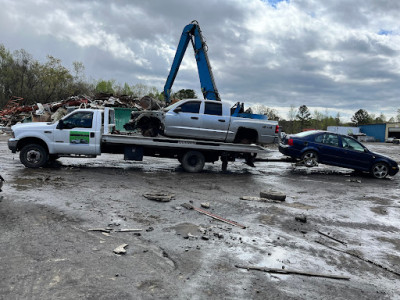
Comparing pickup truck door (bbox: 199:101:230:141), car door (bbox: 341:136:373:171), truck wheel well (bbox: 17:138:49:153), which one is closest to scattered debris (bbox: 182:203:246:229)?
pickup truck door (bbox: 199:101:230:141)

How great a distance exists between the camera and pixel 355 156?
12070mm

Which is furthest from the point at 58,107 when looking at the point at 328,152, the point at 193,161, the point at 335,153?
the point at 335,153

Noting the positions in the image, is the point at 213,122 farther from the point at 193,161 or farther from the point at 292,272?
the point at 292,272

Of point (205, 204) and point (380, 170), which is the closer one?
point (205, 204)

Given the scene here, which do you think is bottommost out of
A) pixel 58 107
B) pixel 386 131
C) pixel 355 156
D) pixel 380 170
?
pixel 380 170

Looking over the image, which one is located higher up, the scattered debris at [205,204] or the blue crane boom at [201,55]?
the blue crane boom at [201,55]

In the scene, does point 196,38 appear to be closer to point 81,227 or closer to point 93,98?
point 81,227

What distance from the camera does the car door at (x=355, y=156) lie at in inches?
474

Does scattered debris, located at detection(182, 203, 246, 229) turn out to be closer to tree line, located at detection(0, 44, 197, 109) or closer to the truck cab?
the truck cab

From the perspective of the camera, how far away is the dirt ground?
3.22 m

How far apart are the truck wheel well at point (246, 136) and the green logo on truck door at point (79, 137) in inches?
200

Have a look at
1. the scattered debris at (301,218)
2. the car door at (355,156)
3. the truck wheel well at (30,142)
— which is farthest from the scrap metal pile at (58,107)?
the scattered debris at (301,218)

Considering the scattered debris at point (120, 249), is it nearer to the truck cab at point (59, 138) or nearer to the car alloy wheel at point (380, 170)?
the truck cab at point (59, 138)

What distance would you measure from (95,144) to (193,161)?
130 inches
